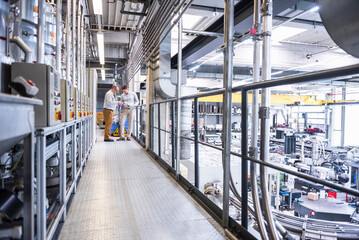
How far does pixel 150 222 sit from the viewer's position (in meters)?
2.11

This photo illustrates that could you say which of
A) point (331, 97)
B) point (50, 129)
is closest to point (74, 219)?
point (50, 129)

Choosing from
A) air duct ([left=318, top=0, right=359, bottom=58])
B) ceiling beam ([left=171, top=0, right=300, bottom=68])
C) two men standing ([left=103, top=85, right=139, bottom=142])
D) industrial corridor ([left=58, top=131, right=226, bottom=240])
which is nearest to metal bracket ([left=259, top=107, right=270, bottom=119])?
air duct ([left=318, top=0, right=359, bottom=58])

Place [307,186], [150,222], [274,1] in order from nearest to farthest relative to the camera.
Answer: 1. [150,222]
2. [274,1]
3. [307,186]

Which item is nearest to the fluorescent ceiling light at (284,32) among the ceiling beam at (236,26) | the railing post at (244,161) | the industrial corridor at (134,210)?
the ceiling beam at (236,26)

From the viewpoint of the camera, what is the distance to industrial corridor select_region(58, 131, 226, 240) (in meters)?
1.92

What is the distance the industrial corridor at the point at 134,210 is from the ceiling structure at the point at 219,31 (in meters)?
2.46

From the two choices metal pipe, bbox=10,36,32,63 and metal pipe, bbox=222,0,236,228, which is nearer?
metal pipe, bbox=10,36,32,63

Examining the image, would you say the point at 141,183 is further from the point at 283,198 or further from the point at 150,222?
the point at 283,198

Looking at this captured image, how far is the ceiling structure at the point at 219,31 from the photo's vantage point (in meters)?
4.46

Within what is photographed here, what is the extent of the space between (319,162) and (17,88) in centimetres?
992

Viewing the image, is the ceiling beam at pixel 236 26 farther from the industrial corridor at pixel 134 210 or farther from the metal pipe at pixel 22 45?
the metal pipe at pixel 22 45

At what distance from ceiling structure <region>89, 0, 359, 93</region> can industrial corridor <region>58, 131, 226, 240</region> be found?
8.06 feet

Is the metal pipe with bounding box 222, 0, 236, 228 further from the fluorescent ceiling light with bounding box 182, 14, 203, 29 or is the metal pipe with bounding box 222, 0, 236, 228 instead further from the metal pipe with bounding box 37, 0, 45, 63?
the fluorescent ceiling light with bounding box 182, 14, 203, 29

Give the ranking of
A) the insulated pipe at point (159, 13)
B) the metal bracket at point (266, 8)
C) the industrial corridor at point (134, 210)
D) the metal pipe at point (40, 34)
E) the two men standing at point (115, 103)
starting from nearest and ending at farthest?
the metal pipe at point (40, 34)
the industrial corridor at point (134, 210)
the metal bracket at point (266, 8)
the insulated pipe at point (159, 13)
the two men standing at point (115, 103)
